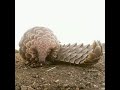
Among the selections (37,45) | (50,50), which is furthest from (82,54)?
(37,45)

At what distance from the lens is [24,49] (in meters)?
2.61

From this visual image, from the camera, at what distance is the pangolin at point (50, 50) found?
2.49 meters

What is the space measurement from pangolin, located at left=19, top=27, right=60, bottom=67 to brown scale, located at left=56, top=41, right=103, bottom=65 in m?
0.09

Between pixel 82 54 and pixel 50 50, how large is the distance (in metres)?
0.27

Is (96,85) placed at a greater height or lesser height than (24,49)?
lesser

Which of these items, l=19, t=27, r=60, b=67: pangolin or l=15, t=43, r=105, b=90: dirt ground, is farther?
l=19, t=27, r=60, b=67: pangolin

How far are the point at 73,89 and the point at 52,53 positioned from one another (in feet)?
1.78

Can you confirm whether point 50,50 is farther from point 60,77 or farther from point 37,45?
point 60,77

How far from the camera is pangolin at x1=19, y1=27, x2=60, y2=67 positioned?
2.51 meters

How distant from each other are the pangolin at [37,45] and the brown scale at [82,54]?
85 millimetres
